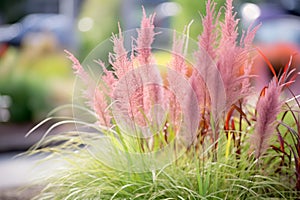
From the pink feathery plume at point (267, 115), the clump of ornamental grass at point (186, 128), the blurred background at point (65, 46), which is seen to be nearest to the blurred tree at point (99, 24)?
the blurred background at point (65, 46)

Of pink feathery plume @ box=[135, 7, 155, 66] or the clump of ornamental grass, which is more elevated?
pink feathery plume @ box=[135, 7, 155, 66]

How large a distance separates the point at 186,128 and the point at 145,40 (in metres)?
0.27

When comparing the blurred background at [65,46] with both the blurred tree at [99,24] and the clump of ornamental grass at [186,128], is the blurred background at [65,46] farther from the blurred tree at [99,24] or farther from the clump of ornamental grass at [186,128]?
the clump of ornamental grass at [186,128]

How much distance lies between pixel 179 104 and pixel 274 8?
814 centimetres

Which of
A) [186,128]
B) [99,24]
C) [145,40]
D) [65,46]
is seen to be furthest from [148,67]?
[65,46]

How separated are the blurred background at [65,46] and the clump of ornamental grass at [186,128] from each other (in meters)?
2.50

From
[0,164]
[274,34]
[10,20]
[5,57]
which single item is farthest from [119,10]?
[10,20]

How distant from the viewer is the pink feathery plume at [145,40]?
1.72m

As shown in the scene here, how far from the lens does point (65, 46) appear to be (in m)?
8.81

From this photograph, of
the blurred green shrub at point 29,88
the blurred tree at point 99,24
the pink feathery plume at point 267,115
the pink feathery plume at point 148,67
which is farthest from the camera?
the blurred tree at point 99,24

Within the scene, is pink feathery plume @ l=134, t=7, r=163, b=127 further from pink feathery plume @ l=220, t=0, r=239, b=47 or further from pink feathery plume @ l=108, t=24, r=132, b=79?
pink feathery plume @ l=220, t=0, r=239, b=47

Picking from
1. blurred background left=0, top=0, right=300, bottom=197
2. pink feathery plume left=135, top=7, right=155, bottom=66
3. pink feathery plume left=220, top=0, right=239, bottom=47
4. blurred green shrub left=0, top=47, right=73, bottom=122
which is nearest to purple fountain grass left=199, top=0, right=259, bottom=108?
pink feathery plume left=220, top=0, right=239, bottom=47

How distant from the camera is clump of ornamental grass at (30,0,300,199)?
171 cm

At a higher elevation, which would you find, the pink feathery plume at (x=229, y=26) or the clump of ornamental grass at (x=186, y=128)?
the pink feathery plume at (x=229, y=26)
